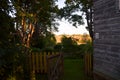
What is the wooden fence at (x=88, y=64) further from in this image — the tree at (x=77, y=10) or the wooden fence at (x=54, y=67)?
the tree at (x=77, y=10)

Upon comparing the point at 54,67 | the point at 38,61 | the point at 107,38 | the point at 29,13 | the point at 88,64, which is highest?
the point at 29,13

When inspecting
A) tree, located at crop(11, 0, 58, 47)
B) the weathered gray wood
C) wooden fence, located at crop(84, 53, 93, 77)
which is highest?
tree, located at crop(11, 0, 58, 47)

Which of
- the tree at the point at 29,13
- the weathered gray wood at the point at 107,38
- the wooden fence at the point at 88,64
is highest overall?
the tree at the point at 29,13

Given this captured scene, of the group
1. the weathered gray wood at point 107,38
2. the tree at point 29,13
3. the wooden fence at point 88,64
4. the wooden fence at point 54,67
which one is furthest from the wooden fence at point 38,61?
the weathered gray wood at point 107,38

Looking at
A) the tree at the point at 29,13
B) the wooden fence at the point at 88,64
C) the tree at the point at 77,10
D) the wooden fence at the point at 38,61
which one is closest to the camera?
the wooden fence at the point at 88,64

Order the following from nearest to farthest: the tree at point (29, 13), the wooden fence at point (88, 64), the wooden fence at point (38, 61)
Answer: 1. the wooden fence at point (88, 64)
2. the wooden fence at point (38, 61)
3. the tree at point (29, 13)

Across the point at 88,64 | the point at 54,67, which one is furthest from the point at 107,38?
the point at 88,64

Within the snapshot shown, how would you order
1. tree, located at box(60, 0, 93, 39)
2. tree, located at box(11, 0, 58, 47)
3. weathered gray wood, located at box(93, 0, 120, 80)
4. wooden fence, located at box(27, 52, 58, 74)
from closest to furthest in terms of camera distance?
weathered gray wood, located at box(93, 0, 120, 80)
wooden fence, located at box(27, 52, 58, 74)
tree, located at box(11, 0, 58, 47)
tree, located at box(60, 0, 93, 39)

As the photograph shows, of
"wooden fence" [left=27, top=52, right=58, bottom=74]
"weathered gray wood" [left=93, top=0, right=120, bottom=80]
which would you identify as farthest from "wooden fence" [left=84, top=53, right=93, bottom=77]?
"weathered gray wood" [left=93, top=0, right=120, bottom=80]

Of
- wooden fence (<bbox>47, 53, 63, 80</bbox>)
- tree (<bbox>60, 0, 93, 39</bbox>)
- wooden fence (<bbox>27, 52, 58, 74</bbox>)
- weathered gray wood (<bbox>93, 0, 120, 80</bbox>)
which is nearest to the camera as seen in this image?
weathered gray wood (<bbox>93, 0, 120, 80</bbox>)

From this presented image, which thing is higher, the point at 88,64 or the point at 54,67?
the point at 54,67

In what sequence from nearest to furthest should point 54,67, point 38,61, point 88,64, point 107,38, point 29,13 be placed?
point 107,38
point 54,67
point 88,64
point 38,61
point 29,13

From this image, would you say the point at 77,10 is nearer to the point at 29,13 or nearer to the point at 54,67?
the point at 29,13

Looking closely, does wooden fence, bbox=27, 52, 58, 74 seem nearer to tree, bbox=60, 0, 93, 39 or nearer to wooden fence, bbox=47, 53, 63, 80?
wooden fence, bbox=47, 53, 63, 80
